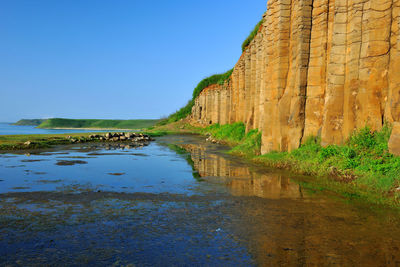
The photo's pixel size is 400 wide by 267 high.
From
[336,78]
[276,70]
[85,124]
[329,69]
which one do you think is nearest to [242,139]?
[276,70]

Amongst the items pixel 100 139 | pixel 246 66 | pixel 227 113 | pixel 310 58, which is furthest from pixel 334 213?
pixel 227 113

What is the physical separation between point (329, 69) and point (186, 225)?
7.69 metres

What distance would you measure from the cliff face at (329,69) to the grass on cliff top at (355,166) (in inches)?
18.7

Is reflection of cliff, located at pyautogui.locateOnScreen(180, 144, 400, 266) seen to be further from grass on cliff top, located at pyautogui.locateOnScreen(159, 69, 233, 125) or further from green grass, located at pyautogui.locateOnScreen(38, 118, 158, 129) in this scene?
green grass, located at pyautogui.locateOnScreen(38, 118, 158, 129)

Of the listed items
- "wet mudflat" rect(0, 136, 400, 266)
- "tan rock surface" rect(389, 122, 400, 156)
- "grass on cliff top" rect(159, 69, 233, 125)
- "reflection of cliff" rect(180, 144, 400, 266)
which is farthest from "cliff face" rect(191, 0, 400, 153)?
"grass on cliff top" rect(159, 69, 233, 125)

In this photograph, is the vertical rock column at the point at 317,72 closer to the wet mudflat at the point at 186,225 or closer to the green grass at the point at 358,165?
the green grass at the point at 358,165

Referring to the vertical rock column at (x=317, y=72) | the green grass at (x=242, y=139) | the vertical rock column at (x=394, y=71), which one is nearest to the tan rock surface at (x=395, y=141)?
the vertical rock column at (x=394, y=71)

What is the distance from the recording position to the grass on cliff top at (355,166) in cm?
665

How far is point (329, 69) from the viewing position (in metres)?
10.0

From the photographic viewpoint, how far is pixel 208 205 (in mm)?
6320

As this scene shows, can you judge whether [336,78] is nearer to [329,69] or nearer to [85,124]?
[329,69]

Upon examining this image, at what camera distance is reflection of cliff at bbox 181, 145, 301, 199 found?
7371 mm

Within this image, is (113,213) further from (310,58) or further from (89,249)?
(310,58)

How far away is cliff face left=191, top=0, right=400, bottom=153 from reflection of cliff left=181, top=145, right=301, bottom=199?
2.29 meters
